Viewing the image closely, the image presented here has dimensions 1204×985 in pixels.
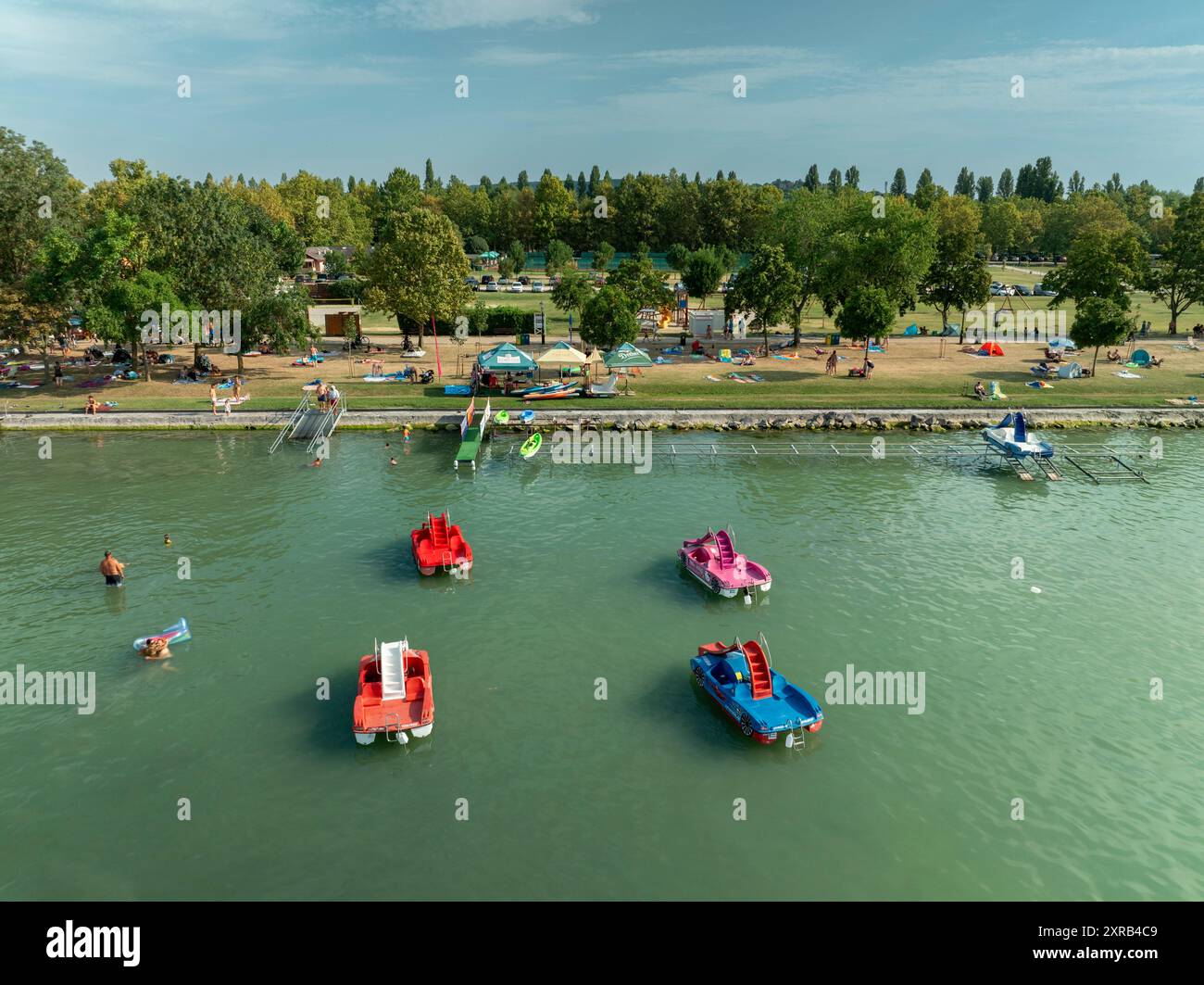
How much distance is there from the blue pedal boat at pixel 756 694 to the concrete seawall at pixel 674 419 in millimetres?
31947

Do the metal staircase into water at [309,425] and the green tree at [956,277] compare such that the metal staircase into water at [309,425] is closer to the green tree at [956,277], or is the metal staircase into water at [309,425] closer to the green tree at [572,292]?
the green tree at [572,292]

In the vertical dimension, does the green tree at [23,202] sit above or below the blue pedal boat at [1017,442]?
above

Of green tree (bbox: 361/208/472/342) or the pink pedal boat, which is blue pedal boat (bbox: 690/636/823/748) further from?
green tree (bbox: 361/208/472/342)

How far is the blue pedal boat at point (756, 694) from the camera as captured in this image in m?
21.9

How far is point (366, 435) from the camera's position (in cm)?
5362

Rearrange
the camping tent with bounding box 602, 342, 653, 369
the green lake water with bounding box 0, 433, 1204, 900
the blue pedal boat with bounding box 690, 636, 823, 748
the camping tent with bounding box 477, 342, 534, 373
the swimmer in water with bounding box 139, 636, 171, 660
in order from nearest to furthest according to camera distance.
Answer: the green lake water with bounding box 0, 433, 1204, 900, the blue pedal boat with bounding box 690, 636, 823, 748, the swimmer in water with bounding box 139, 636, 171, 660, the camping tent with bounding box 477, 342, 534, 373, the camping tent with bounding box 602, 342, 653, 369

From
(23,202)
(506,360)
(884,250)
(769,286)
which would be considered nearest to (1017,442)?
(884,250)

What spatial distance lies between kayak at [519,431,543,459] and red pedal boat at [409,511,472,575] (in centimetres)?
1430

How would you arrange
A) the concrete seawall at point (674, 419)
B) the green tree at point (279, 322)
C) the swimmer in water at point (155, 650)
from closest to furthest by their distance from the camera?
the swimmer in water at point (155, 650) < the concrete seawall at point (674, 419) < the green tree at point (279, 322)

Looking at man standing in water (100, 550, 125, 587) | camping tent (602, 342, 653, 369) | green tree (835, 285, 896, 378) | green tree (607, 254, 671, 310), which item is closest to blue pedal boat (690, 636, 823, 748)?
man standing in water (100, 550, 125, 587)

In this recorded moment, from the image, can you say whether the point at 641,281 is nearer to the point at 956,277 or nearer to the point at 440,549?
the point at 956,277

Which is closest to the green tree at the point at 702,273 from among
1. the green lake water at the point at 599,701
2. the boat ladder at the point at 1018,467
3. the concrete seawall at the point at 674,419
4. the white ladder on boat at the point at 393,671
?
the concrete seawall at the point at 674,419

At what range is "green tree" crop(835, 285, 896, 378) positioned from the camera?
6338 cm
